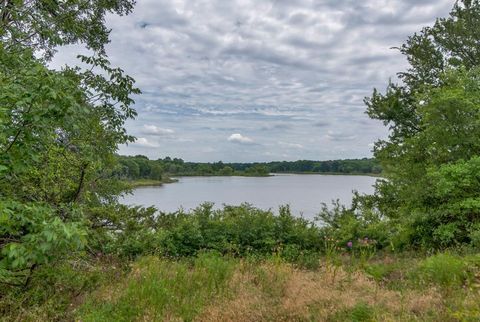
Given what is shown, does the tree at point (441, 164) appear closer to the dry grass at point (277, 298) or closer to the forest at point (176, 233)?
the forest at point (176, 233)

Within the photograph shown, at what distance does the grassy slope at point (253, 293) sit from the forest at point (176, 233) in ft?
0.07

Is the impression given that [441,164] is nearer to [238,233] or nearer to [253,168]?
[238,233]

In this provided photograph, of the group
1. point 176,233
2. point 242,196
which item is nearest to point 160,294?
point 176,233

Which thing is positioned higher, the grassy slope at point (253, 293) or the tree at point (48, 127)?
the tree at point (48, 127)

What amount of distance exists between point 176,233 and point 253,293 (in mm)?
3050

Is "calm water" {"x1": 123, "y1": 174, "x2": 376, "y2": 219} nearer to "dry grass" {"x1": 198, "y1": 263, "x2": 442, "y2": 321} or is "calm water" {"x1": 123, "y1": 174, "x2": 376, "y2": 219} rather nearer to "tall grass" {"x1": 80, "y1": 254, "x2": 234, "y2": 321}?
"dry grass" {"x1": 198, "y1": 263, "x2": 442, "y2": 321}

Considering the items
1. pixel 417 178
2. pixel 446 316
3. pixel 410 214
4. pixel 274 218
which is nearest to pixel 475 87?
pixel 417 178

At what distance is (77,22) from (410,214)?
6.60 metres

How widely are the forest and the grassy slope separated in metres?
0.02

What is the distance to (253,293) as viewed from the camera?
426 cm

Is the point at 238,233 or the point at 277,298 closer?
the point at 277,298

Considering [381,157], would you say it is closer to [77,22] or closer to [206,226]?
[206,226]

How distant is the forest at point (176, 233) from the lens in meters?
2.89

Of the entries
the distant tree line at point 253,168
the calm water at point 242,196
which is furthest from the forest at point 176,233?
the distant tree line at point 253,168
